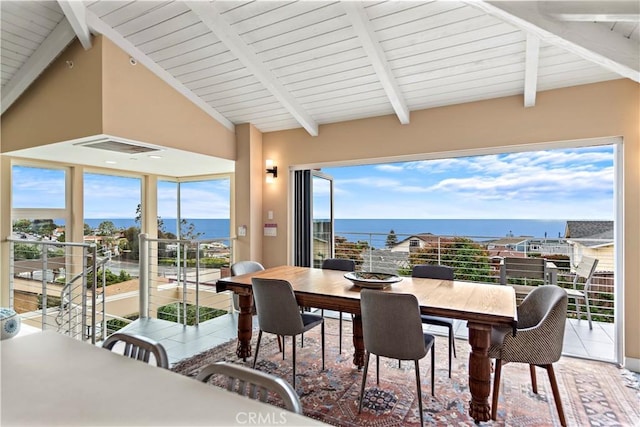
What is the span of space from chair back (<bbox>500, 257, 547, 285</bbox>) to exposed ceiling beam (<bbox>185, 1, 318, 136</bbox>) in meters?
3.00

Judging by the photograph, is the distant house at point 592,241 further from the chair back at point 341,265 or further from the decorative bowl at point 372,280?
the decorative bowl at point 372,280

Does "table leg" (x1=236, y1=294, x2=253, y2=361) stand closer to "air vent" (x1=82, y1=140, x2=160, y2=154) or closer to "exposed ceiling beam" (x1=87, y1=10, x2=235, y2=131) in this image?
"air vent" (x1=82, y1=140, x2=160, y2=154)

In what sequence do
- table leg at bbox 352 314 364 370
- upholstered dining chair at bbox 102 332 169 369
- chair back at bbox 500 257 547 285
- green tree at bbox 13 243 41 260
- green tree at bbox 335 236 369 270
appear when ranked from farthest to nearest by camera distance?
green tree at bbox 335 236 369 270, chair back at bbox 500 257 547 285, green tree at bbox 13 243 41 260, table leg at bbox 352 314 364 370, upholstered dining chair at bbox 102 332 169 369

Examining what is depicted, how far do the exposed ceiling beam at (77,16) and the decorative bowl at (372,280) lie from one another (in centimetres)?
305

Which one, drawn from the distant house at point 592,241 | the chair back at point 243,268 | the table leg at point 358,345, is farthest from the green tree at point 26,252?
the distant house at point 592,241

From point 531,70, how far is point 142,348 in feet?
11.0

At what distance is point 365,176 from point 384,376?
613cm

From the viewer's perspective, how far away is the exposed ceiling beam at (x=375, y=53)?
2564 millimetres

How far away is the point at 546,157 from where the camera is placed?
5.86 m

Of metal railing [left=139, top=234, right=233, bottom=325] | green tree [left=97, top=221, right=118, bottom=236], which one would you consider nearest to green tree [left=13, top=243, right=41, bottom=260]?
green tree [left=97, top=221, right=118, bottom=236]

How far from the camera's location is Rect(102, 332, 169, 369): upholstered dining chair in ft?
3.85

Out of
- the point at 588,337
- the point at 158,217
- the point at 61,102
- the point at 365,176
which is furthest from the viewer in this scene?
the point at 365,176

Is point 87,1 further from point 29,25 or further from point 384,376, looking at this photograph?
point 384,376

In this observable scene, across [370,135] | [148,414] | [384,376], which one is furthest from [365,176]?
[148,414]
